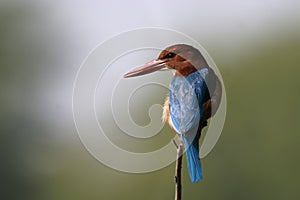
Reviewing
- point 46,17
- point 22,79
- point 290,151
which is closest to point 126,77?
point 290,151

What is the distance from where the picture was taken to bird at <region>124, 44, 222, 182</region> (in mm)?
732

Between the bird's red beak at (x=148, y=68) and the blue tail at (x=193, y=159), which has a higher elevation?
the bird's red beak at (x=148, y=68)

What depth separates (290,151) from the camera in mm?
7059

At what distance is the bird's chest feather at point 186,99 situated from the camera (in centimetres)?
73

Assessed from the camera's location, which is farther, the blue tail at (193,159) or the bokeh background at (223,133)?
the bokeh background at (223,133)

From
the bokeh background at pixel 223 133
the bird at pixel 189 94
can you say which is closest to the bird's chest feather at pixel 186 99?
the bird at pixel 189 94

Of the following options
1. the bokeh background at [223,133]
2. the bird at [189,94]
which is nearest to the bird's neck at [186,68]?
the bird at [189,94]

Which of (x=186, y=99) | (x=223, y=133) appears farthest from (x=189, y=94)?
(x=223, y=133)

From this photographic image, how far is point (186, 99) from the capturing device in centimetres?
76

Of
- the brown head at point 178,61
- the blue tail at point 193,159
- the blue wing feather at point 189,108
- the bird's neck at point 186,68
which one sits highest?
the brown head at point 178,61

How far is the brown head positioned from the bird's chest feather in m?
0.01

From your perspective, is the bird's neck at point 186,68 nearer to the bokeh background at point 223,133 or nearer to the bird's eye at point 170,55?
the bird's eye at point 170,55

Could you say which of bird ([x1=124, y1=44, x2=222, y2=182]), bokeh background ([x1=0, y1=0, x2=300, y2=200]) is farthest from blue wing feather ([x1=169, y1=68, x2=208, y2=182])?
bokeh background ([x1=0, y1=0, x2=300, y2=200])

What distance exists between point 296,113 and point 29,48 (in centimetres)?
375
